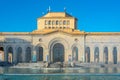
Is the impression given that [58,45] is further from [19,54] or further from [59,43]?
Result: [19,54]

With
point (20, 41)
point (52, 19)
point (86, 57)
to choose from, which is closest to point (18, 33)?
point (20, 41)

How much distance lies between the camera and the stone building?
275ft

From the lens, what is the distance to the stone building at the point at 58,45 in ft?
275

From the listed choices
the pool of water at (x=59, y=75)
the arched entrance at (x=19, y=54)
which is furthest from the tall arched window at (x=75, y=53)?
the pool of water at (x=59, y=75)

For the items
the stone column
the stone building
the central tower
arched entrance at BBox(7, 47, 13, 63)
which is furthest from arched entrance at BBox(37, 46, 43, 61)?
the stone column

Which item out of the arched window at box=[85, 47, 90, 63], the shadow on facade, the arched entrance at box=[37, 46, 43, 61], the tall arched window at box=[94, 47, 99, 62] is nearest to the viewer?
the shadow on facade

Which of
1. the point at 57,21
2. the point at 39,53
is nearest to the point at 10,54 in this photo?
the point at 39,53

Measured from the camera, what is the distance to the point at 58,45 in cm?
8500

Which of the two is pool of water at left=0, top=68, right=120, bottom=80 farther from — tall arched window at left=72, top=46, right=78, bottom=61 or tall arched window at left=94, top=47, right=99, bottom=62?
tall arched window at left=94, top=47, right=99, bottom=62

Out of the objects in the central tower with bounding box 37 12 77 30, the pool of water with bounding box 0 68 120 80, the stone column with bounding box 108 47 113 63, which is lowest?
the pool of water with bounding box 0 68 120 80

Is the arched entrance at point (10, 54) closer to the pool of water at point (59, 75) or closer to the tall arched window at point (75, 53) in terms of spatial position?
the tall arched window at point (75, 53)

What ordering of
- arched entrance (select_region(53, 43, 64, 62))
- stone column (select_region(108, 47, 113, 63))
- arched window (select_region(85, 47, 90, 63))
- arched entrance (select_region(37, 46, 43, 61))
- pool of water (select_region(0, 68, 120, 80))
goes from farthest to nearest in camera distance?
1. arched window (select_region(85, 47, 90, 63))
2. arched entrance (select_region(53, 43, 64, 62))
3. arched entrance (select_region(37, 46, 43, 61))
4. stone column (select_region(108, 47, 113, 63))
5. pool of water (select_region(0, 68, 120, 80))

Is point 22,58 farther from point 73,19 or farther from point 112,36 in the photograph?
point 112,36

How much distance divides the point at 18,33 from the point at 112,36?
19920 mm
